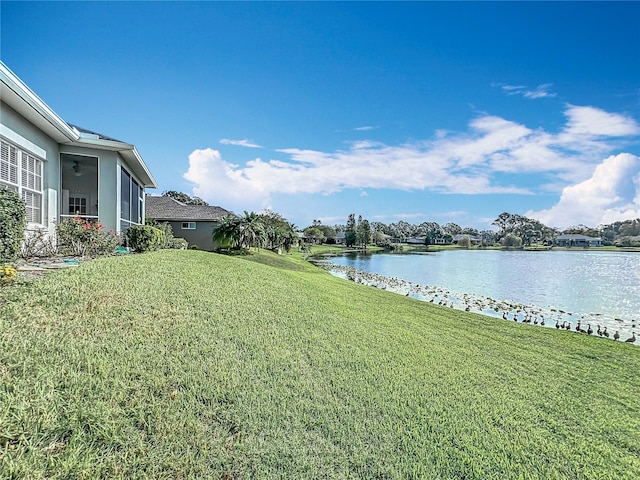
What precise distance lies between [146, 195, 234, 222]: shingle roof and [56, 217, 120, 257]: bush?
642 inches

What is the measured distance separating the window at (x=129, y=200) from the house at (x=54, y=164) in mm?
39

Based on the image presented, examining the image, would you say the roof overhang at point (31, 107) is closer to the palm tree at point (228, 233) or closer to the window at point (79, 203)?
the window at point (79, 203)

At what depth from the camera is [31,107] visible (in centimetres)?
741

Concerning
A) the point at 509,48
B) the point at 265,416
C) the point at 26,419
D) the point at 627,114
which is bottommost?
the point at 265,416

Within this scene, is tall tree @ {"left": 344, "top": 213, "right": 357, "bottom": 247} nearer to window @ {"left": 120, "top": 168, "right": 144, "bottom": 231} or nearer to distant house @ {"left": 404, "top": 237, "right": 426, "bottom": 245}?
distant house @ {"left": 404, "top": 237, "right": 426, "bottom": 245}

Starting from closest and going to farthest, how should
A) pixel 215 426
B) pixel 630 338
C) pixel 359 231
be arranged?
pixel 215 426, pixel 630 338, pixel 359 231

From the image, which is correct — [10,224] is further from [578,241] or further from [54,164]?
[578,241]

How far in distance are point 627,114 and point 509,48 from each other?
10.4 metres

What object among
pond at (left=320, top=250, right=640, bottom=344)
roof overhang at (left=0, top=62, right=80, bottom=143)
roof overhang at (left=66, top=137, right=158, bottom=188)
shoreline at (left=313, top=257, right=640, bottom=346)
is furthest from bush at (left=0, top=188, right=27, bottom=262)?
pond at (left=320, top=250, right=640, bottom=344)

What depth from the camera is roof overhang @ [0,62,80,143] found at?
6.20 meters

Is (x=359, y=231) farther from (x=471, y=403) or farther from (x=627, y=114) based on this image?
(x=471, y=403)

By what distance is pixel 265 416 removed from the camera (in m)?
3.15

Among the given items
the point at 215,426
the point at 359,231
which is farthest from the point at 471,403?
the point at 359,231

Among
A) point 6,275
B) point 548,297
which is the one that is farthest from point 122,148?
point 548,297
